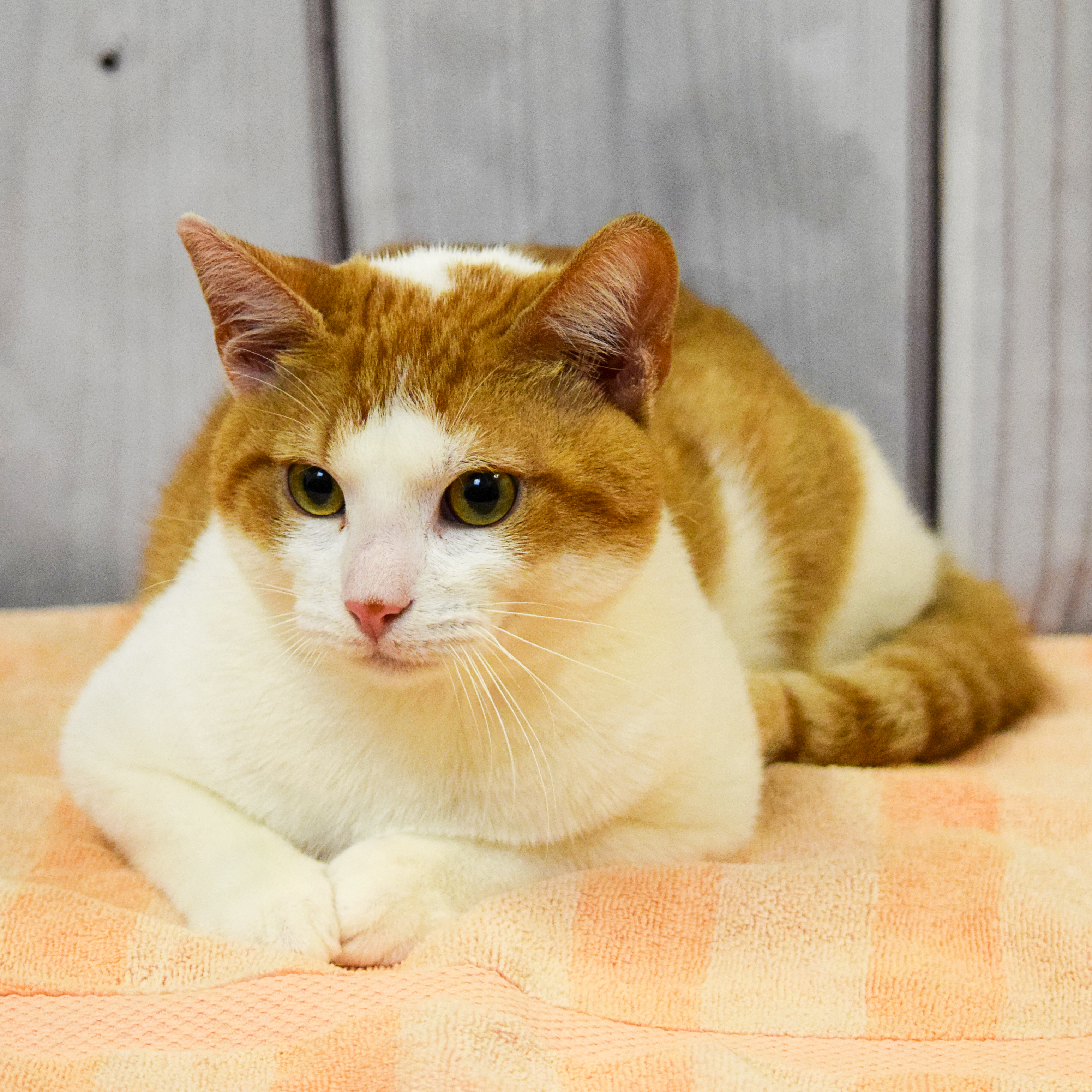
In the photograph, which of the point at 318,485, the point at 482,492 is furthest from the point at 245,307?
the point at 482,492

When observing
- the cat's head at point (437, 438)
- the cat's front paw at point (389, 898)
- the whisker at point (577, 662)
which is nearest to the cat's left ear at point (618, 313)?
the cat's head at point (437, 438)

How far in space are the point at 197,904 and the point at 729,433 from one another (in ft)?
3.31

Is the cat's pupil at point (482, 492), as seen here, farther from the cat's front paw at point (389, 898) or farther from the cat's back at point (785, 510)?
the cat's back at point (785, 510)

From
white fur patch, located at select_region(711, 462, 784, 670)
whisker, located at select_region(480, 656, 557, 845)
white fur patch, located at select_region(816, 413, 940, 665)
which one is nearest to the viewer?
whisker, located at select_region(480, 656, 557, 845)

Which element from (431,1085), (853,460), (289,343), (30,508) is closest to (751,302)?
(853,460)

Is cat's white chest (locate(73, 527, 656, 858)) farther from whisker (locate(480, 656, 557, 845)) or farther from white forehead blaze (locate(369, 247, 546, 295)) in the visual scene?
white forehead blaze (locate(369, 247, 546, 295))

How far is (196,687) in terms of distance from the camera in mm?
1185

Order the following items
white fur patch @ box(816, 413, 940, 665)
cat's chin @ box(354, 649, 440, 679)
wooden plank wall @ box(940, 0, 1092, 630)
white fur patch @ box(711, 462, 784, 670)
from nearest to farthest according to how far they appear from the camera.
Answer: cat's chin @ box(354, 649, 440, 679) < white fur patch @ box(711, 462, 784, 670) < white fur patch @ box(816, 413, 940, 665) < wooden plank wall @ box(940, 0, 1092, 630)

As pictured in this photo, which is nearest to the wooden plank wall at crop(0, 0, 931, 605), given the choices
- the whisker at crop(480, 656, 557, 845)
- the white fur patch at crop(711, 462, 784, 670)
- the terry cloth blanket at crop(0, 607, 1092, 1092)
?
the white fur patch at crop(711, 462, 784, 670)

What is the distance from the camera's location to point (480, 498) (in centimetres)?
99

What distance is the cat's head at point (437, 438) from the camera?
956 millimetres

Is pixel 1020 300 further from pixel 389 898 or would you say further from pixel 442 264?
pixel 389 898

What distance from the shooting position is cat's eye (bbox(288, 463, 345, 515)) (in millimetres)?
1019

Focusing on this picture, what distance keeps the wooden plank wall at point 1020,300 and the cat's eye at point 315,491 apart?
1.38 m
